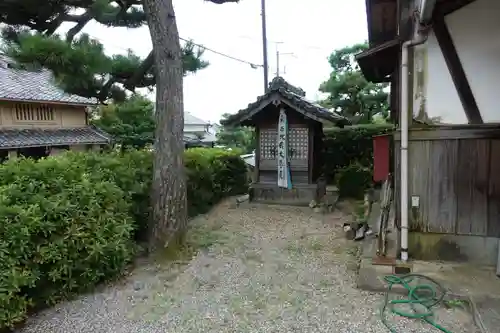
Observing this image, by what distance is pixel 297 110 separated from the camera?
8.59 m

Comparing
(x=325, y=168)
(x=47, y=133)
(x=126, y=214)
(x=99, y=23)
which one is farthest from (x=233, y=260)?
(x=47, y=133)

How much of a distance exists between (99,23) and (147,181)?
262 centimetres

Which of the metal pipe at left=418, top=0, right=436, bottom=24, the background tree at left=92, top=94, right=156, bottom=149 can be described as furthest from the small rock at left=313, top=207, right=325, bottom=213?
the background tree at left=92, top=94, right=156, bottom=149

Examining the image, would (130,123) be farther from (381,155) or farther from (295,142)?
(381,155)

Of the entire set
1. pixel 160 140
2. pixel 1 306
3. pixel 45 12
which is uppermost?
pixel 45 12

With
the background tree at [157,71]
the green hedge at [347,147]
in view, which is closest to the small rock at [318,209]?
the green hedge at [347,147]

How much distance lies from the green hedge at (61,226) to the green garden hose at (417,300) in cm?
315

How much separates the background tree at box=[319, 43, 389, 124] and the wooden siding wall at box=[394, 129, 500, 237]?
1078 centimetres

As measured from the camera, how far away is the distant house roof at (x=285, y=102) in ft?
27.6

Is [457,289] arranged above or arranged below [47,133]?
below

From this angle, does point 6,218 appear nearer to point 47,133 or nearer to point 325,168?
point 325,168

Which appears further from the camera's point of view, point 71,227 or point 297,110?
point 297,110

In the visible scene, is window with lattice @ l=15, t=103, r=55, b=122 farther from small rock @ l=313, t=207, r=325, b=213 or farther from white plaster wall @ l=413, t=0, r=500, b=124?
white plaster wall @ l=413, t=0, r=500, b=124

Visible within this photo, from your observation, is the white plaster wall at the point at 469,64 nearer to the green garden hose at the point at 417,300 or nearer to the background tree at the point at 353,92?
the green garden hose at the point at 417,300
